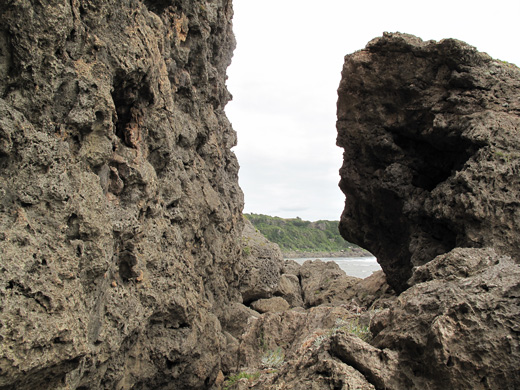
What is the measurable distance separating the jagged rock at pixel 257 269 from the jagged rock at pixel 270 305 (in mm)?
539

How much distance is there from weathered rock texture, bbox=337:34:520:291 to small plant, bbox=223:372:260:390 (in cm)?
618

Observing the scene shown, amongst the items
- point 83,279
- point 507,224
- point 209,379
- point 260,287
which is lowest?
point 209,379

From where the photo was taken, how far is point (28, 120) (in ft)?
15.7

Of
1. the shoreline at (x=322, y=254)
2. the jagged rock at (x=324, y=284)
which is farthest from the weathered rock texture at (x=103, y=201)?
the shoreline at (x=322, y=254)

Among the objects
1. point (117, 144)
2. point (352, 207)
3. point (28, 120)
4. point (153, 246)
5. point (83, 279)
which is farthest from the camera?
A: point (352, 207)

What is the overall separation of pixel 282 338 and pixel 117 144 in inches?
291

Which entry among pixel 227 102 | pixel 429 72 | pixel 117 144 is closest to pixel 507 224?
pixel 429 72

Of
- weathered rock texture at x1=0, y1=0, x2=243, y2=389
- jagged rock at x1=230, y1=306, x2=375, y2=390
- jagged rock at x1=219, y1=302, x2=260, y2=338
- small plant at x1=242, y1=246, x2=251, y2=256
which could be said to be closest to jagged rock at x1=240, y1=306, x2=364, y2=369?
jagged rock at x1=230, y1=306, x2=375, y2=390

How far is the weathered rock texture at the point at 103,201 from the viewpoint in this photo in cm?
432

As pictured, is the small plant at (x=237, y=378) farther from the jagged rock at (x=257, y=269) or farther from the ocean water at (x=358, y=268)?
the ocean water at (x=358, y=268)

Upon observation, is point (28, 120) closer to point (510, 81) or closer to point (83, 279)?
point (83, 279)

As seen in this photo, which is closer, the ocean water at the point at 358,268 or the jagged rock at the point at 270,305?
the jagged rock at the point at 270,305

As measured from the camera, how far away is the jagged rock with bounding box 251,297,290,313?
18609 mm

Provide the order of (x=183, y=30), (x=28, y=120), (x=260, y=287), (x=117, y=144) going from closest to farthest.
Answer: (x=28, y=120) → (x=117, y=144) → (x=183, y=30) → (x=260, y=287)
